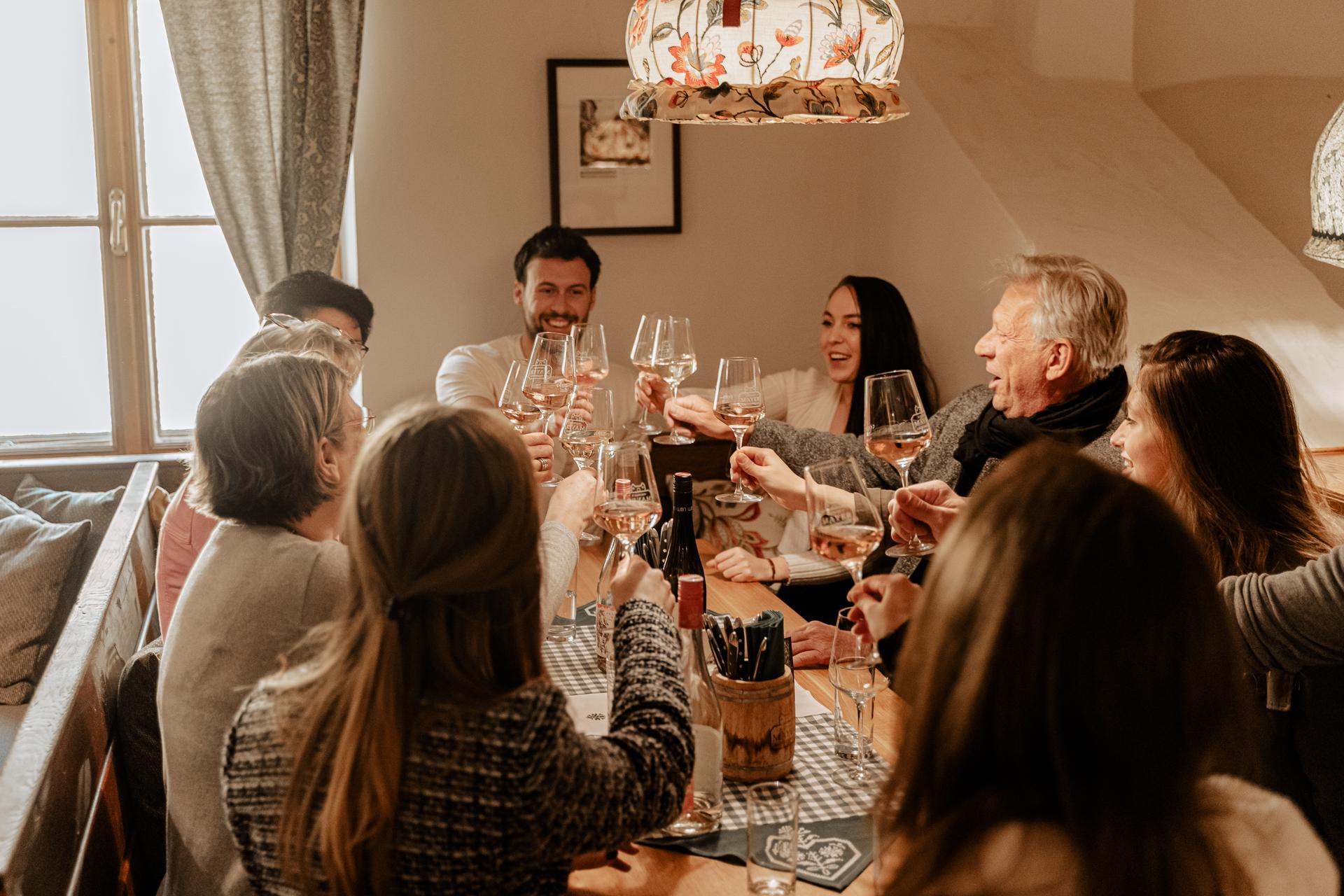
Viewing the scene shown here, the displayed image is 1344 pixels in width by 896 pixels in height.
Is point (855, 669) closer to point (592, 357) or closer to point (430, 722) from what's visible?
point (430, 722)

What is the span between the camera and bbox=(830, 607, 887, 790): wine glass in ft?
4.77

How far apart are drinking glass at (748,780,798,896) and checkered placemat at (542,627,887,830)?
0.07 feet

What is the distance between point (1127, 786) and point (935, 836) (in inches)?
5.3

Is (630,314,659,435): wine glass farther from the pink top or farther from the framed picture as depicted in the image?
the framed picture

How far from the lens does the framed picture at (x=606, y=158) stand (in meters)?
3.54

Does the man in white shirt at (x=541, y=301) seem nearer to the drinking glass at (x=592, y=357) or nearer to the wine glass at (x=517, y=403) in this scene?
the drinking glass at (x=592, y=357)

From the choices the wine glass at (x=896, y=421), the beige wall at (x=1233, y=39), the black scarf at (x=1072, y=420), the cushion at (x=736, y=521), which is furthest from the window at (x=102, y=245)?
the beige wall at (x=1233, y=39)

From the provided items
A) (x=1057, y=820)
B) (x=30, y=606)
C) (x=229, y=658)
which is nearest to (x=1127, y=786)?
(x=1057, y=820)

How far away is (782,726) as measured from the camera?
4.94ft

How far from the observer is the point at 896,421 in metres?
1.84

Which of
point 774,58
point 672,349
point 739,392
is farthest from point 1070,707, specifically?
point 672,349

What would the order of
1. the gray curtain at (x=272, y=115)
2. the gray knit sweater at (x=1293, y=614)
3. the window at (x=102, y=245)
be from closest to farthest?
the gray knit sweater at (x=1293, y=614)
the gray curtain at (x=272, y=115)
the window at (x=102, y=245)

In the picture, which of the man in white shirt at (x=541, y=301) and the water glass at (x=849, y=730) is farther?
the man in white shirt at (x=541, y=301)

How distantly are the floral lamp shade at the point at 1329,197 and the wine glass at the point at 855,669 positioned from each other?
642 mm
